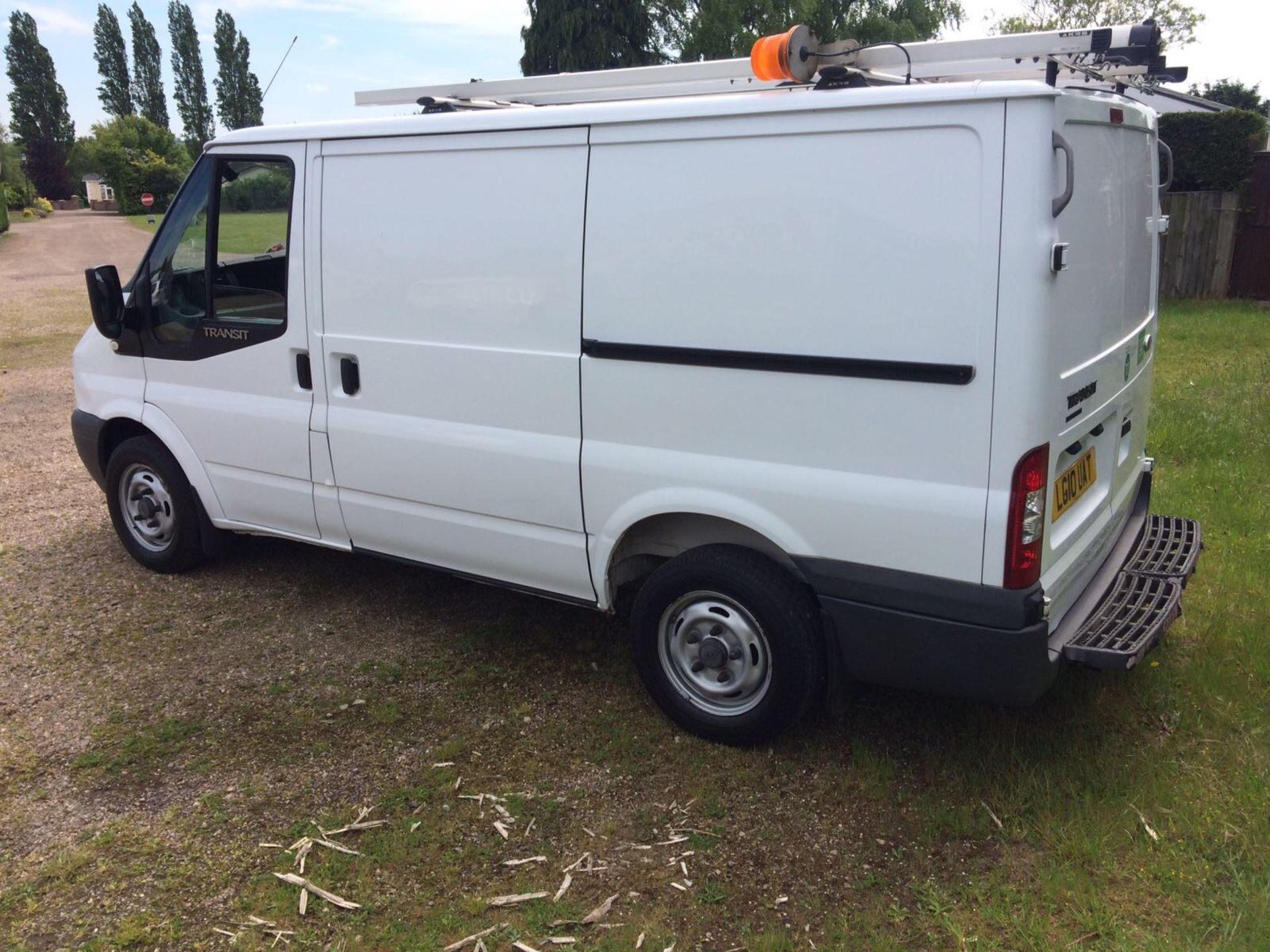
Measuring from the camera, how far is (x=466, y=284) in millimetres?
3930

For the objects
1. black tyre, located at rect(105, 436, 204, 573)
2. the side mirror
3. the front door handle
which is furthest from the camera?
black tyre, located at rect(105, 436, 204, 573)

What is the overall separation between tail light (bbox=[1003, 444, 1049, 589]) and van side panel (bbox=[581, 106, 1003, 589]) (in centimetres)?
9

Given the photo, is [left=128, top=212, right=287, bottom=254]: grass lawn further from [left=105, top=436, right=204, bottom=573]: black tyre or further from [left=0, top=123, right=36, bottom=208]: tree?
[left=0, top=123, right=36, bottom=208]: tree

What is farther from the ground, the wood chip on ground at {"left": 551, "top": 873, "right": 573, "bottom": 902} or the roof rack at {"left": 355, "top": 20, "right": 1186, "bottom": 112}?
the roof rack at {"left": 355, "top": 20, "right": 1186, "bottom": 112}

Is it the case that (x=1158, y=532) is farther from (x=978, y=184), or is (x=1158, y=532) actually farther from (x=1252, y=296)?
(x=1252, y=296)

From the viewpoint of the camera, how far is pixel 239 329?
15.3 ft

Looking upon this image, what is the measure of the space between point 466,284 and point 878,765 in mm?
2358

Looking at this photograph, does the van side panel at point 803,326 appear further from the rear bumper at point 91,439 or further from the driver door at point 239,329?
the rear bumper at point 91,439

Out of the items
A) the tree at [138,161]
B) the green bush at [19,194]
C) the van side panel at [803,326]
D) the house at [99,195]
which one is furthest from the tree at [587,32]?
the house at [99,195]

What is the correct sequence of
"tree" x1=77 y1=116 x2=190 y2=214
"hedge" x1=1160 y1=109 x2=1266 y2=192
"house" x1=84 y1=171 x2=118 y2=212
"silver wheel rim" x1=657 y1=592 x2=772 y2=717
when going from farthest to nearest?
"house" x1=84 y1=171 x2=118 y2=212, "tree" x1=77 y1=116 x2=190 y2=214, "hedge" x1=1160 y1=109 x2=1266 y2=192, "silver wheel rim" x1=657 y1=592 x2=772 y2=717

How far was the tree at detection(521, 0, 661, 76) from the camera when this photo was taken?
24797 mm

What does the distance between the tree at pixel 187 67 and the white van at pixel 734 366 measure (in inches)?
3344

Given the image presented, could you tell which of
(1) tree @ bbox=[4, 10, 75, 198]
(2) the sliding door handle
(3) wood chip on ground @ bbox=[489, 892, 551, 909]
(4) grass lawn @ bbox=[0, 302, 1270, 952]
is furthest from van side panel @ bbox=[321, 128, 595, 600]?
(1) tree @ bbox=[4, 10, 75, 198]

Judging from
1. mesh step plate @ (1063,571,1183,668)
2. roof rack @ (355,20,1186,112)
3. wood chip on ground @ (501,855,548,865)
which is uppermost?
roof rack @ (355,20,1186,112)
